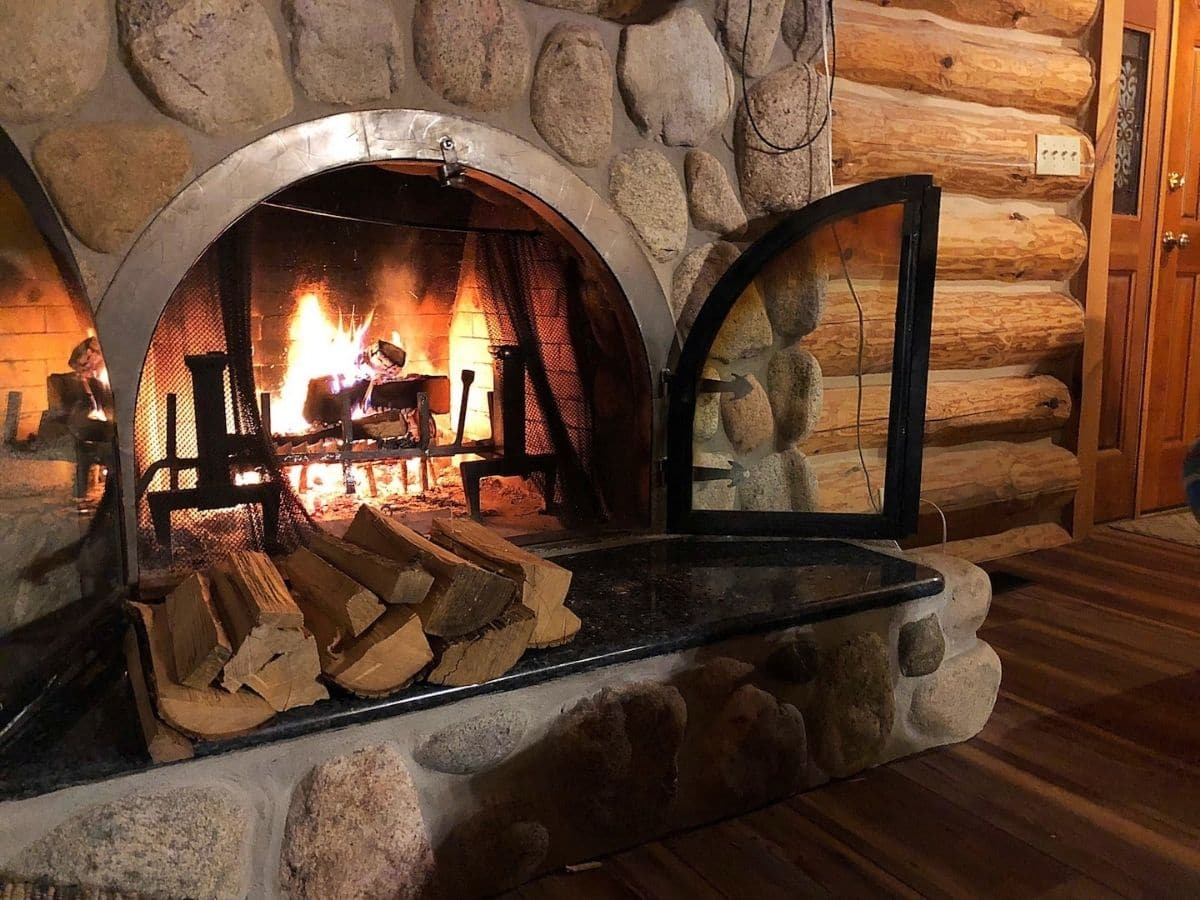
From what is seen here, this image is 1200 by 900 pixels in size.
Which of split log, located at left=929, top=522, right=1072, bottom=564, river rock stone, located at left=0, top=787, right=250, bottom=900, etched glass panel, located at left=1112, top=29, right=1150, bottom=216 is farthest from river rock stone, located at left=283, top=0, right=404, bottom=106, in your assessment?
etched glass panel, located at left=1112, top=29, right=1150, bottom=216

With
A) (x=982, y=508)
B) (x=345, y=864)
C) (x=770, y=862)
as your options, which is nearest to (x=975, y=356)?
(x=982, y=508)

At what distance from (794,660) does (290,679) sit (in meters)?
0.81

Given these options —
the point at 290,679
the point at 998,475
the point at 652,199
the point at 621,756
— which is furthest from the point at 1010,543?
the point at 290,679

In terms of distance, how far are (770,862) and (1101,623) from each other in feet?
4.62

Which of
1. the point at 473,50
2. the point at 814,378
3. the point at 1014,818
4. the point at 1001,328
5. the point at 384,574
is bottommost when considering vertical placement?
the point at 1014,818

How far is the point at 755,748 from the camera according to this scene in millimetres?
1568

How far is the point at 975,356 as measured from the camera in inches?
108

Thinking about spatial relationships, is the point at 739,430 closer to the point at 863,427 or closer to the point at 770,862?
the point at 863,427

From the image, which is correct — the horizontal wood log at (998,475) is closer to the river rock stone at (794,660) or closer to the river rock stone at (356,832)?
the river rock stone at (794,660)

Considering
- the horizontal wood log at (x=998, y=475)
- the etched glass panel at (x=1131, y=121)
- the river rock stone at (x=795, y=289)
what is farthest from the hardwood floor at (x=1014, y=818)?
the etched glass panel at (x=1131, y=121)

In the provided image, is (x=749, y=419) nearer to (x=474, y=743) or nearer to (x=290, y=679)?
(x=474, y=743)

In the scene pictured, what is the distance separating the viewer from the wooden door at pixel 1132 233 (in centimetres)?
309

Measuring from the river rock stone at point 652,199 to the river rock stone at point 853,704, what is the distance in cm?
83

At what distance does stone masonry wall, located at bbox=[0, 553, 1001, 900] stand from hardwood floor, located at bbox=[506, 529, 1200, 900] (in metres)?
0.06
